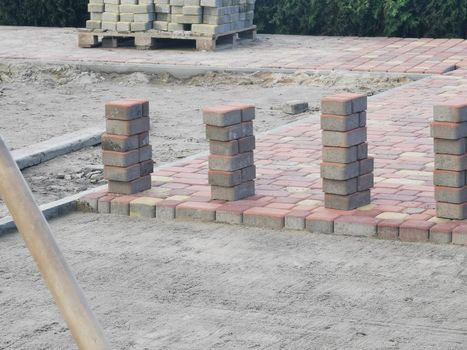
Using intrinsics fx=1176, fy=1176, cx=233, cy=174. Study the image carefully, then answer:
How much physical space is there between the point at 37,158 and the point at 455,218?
4.11m

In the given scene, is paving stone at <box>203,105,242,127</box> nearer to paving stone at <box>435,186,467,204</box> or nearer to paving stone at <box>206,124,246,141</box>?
paving stone at <box>206,124,246,141</box>

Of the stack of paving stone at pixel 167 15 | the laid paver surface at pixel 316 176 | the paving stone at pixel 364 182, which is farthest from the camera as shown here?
the stack of paving stone at pixel 167 15

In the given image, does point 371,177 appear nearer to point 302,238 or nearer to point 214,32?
point 302,238

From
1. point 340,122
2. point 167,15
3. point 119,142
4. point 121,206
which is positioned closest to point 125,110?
point 119,142

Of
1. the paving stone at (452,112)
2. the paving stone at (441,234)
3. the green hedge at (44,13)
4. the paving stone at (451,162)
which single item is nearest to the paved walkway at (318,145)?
the paving stone at (441,234)

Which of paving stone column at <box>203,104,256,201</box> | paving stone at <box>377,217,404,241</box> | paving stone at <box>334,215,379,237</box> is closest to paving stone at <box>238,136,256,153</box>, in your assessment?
paving stone column at <box>203,104,256,201</box>

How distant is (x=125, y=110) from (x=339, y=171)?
1.65 metres

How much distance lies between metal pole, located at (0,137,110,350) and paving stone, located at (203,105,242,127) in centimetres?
533

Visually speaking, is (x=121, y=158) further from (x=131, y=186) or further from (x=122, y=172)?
(x=131, y=186)

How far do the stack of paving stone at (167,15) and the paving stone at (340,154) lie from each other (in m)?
8.40

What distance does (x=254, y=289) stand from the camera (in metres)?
6.67

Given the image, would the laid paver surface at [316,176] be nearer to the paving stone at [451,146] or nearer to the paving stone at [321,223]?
the paving stone at [321,223]

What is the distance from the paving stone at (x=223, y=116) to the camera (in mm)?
8305

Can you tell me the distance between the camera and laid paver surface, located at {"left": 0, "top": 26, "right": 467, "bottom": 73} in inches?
591
